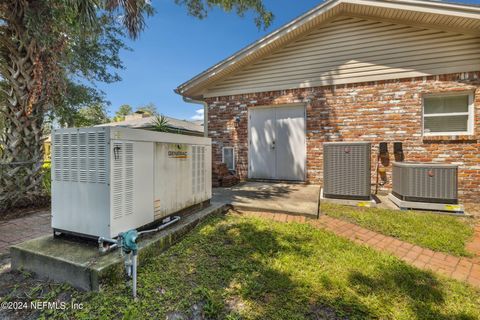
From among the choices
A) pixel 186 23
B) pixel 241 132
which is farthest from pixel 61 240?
pixel 186 23

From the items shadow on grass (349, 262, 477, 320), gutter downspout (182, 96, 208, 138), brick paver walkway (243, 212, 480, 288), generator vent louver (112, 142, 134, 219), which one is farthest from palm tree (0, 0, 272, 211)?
shadow on grass (349, 262, 477, 320)

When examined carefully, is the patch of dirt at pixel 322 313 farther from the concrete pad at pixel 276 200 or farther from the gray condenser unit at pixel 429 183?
the gray condenser unit at pixel 429 183

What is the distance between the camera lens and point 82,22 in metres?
3.80

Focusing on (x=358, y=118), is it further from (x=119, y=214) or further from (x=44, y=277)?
(x=44, y=277)

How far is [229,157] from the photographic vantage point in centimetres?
714

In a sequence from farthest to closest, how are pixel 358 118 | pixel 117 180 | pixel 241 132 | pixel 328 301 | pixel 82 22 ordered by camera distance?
pixel 241 132
pixel 358 118
pixel 82 22
pixel 117 180
pixel 328 301

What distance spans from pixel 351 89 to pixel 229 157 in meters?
3.90

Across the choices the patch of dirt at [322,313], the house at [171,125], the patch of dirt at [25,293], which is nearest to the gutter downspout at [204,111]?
the house at [171,125]

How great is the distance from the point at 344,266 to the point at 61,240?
2.94 metres

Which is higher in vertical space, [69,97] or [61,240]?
[69,97]

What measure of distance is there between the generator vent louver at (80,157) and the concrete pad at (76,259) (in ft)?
2.12

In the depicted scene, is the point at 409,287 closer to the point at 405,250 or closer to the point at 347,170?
the point at 405,250

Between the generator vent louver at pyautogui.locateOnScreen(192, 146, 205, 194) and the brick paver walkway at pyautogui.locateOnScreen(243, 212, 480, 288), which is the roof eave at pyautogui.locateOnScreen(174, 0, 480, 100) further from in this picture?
the brick paver walkway at pyautogui.locateOnScreen(243, 212, 480, 288)

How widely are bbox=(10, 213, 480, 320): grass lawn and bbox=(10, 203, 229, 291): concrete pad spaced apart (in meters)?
0.10
